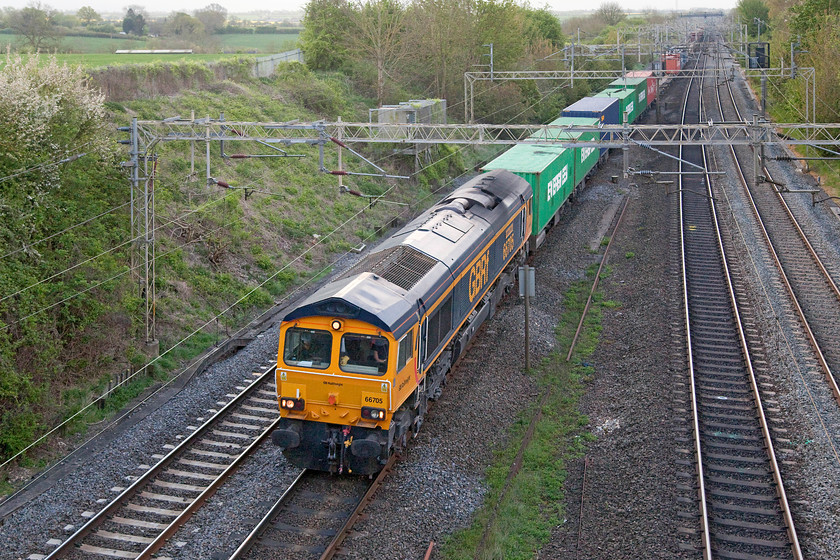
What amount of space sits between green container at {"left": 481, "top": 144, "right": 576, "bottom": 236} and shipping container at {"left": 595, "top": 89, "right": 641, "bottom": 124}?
46.7 feet

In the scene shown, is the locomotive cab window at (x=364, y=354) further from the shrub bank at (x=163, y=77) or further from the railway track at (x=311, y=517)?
the shrub bank at (x=163, y=77)

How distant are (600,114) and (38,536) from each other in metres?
30.8

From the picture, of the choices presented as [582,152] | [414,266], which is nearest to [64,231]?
[414,266]

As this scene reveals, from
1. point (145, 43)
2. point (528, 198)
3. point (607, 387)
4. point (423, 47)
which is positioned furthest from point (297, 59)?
point (607, 387)

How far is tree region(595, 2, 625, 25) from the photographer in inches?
5074

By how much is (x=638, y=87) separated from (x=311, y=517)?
46861 mm

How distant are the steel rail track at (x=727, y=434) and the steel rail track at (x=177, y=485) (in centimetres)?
768

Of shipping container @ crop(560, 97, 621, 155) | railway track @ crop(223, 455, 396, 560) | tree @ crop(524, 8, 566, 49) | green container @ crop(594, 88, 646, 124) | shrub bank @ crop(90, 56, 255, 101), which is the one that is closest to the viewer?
railway track @ crop(223, 455, 396, 560)

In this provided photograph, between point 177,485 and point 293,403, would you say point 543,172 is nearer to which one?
point 293,403

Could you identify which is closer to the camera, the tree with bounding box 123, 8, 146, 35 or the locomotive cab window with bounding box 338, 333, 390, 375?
the locomotive cab window with bounding box 338, 333, 390, 375

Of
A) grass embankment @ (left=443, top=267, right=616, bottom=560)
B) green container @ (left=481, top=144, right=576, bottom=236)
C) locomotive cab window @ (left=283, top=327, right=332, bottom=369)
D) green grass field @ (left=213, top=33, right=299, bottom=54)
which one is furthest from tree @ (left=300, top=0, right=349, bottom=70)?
locomotive cab window @ (left=283, top=327, right=332, bottom=369)

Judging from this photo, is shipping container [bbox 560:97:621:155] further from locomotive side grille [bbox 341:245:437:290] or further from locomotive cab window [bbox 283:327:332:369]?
locomotive cab window [bbox 283:327:332:369]

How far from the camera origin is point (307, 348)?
12.9 meters

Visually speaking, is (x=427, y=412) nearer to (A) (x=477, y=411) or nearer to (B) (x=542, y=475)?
(A) (x=477, y=411)
